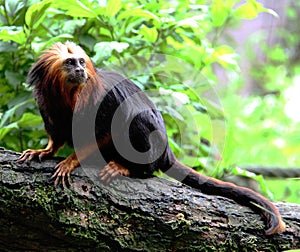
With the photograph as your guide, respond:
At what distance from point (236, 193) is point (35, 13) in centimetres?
112

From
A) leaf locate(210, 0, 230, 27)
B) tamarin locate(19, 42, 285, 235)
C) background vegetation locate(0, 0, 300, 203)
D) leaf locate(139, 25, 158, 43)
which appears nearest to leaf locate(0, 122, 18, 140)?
background vegetation locate(0, 0, 300, 203)

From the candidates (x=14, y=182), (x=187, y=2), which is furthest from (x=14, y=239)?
(x=187, y=2)

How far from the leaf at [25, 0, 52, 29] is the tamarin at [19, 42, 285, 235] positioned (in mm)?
186

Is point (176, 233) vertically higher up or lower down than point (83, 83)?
lower down

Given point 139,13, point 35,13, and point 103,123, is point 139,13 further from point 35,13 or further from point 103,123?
point 103,123

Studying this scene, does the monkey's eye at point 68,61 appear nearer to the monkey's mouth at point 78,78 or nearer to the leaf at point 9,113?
the monkey's mouth at point 78,78

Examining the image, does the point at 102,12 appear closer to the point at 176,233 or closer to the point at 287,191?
the point at 176,233

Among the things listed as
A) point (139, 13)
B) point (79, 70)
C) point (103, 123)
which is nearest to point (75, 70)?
point (79, 70)

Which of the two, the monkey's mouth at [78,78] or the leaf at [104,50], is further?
the leaf at [104,50]

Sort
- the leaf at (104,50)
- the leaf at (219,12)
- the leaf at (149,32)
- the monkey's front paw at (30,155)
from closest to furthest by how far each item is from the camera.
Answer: the monkey's front paw at (30,155)
the leaf at (104,50)
the leaf at (149,32)
the leaf at (219,12)

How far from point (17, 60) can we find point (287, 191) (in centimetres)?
228

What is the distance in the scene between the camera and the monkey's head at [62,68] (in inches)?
74.6

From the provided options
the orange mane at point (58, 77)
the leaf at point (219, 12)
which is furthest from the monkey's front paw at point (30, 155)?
the leaf at point (219, 12)

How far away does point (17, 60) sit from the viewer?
2.33m
